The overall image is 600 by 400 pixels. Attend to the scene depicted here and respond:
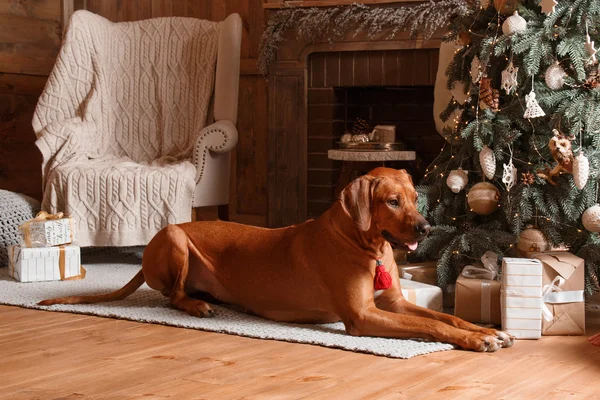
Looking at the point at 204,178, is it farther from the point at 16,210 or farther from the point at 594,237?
the point at 594,237

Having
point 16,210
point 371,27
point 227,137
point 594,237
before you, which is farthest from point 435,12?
point 16,210

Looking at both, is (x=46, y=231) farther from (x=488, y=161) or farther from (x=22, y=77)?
(x=22, y=77)

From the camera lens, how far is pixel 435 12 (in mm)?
4680

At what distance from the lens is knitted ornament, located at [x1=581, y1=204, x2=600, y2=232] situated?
3.20 meters

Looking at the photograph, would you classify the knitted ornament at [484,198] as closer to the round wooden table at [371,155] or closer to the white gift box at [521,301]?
the white gift box at [521,301]

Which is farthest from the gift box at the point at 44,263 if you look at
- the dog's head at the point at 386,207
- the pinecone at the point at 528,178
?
the pinecone at the point at 528,178

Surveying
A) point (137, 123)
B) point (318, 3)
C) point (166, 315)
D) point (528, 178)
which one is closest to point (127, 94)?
point (137, 123)

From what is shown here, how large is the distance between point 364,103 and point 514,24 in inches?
91.9

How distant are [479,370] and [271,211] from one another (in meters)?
2.99

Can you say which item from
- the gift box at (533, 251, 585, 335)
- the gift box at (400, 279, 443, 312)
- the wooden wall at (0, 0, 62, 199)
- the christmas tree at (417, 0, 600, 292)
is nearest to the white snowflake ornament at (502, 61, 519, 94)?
the christmas tree at (417, 0, 600, 292)

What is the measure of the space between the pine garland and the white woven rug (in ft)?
5.53

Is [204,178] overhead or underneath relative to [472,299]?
overhead

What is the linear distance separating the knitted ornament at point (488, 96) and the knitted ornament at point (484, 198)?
0.30m

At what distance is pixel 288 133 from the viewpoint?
5.35 metres
